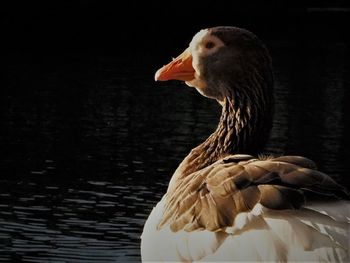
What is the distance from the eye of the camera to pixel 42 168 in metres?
41.9

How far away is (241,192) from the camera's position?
593 cm

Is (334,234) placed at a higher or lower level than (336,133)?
higher

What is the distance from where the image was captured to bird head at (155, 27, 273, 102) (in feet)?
25.0

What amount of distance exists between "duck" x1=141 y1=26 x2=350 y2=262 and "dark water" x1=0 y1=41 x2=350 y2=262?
68.8 feet

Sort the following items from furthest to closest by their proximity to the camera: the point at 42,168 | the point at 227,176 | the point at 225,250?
the point at 42,168
the point at 227,176
the point at 225,250

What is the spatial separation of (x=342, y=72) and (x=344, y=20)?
61009 millimetres

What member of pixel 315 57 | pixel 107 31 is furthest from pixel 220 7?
pixel 315 57

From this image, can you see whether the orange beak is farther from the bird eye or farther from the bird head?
the bird eye

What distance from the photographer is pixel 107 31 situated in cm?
12012

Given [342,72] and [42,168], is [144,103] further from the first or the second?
[342,72]

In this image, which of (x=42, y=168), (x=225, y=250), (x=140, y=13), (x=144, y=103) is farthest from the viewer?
(x=140, y=13)

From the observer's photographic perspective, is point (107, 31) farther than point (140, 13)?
No

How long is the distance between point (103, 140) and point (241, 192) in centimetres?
4269

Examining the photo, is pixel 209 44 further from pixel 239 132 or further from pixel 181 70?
pixel 239 132
